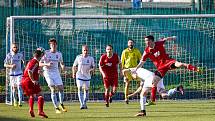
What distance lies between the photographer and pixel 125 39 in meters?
28.2

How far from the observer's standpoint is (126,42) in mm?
28234

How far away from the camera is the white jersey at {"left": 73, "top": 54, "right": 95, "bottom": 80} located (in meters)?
24.0

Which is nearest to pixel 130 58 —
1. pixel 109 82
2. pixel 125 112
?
pixel 109 82

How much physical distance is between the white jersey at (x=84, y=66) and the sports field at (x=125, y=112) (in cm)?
103

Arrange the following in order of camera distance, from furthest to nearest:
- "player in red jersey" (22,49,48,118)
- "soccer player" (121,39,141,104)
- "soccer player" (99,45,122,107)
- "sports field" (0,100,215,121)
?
"soccer player" (121,39,141,104), "soccer player" (99,45,122,107), "player in red jersey" (22,49,48,118), "sports field" (0,100,215,121)

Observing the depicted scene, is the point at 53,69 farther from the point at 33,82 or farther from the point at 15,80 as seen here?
the point at 15,80

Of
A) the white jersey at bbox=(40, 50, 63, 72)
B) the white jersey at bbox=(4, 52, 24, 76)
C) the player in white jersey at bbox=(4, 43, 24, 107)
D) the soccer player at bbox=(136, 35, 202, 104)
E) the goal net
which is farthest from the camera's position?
the goal net

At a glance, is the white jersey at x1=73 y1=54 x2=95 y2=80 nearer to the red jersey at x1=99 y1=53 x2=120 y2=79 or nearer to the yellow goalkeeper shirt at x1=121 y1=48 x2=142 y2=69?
the red jersey at x1=99 y1=53 x2=120 y2=79

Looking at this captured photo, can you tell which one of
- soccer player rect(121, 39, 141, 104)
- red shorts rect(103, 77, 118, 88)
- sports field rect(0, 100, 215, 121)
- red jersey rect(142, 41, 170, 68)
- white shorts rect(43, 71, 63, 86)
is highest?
red jersey rect(142, 41, 170, 68)

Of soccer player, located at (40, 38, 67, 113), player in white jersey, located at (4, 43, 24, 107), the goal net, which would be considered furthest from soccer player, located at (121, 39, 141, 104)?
soccer player, located at (40, 38, 67, 113)

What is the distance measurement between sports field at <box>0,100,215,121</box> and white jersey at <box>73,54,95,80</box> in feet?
3.37

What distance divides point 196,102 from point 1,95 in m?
7.13

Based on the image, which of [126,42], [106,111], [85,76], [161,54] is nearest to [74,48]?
[126,42]

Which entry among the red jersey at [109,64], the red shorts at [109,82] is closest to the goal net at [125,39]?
the red shorts at [109,82]
